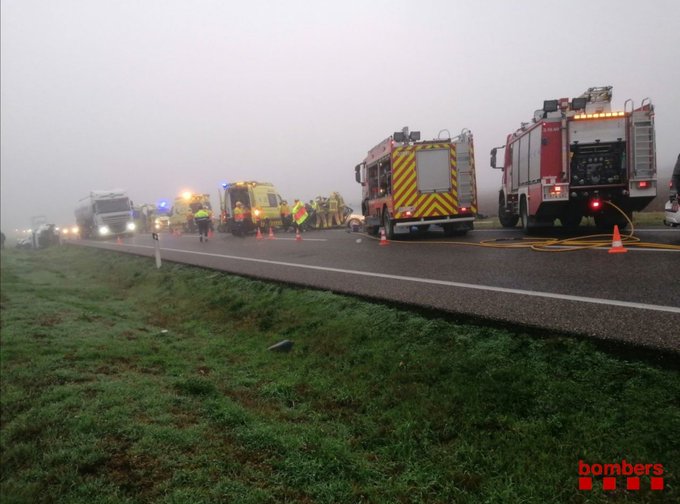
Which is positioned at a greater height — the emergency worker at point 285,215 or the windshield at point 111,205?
the windshield at point 111,205

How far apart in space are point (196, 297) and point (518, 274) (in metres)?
5.86

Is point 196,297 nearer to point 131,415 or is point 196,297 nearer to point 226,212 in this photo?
point 131,415

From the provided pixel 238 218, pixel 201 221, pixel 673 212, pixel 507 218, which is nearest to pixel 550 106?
pixel 673 212

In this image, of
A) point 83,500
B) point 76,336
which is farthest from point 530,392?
point 76,336

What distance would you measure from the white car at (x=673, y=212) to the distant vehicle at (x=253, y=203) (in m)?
20.1

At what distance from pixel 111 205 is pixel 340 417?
35.7m

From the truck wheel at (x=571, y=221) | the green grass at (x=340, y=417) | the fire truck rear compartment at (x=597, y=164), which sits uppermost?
the fire truck rear compartment at (x=597, y=164)

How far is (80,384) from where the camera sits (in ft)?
16.3

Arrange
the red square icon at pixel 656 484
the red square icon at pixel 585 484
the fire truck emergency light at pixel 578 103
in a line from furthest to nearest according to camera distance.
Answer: the fire truck emergency light at pixel 578 103 < the red square icon at pixel 585 484 < the red square icon at pixel 656 484

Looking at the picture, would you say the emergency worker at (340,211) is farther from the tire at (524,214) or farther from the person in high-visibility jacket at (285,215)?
the tire at (524,214)

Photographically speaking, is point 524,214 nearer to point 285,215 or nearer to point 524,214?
point 524,214

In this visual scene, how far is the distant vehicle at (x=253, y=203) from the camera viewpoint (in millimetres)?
26281

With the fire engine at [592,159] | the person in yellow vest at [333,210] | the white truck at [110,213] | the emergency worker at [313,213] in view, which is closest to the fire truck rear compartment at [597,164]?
the fire engine at [592,159]

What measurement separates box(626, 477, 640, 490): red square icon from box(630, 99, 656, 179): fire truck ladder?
32.4 feet
